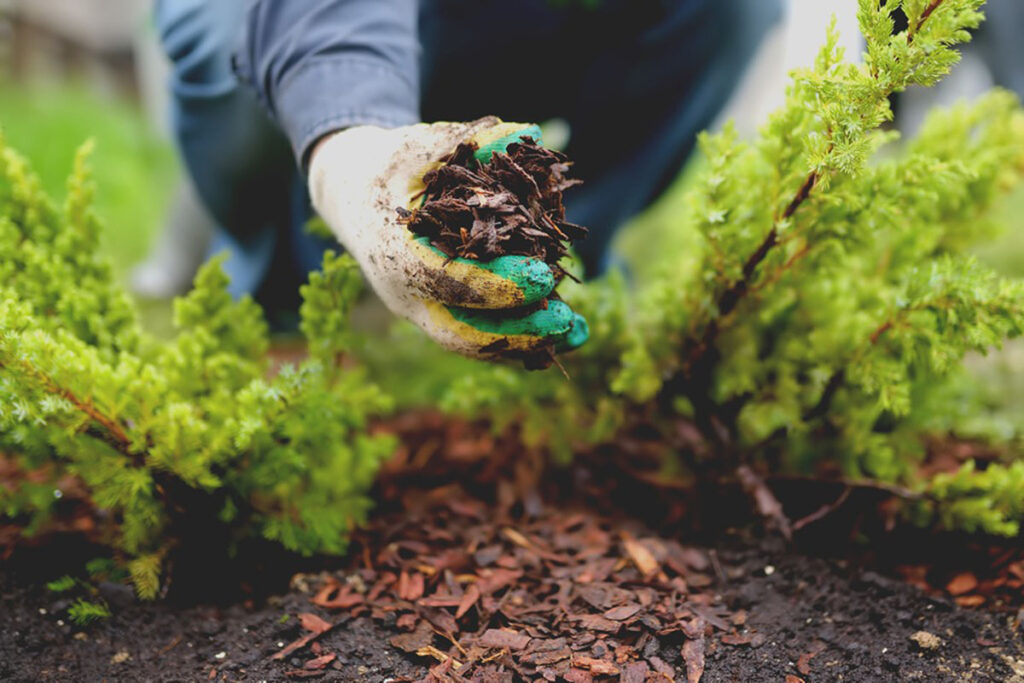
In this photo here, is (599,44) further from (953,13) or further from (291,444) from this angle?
(291,444)

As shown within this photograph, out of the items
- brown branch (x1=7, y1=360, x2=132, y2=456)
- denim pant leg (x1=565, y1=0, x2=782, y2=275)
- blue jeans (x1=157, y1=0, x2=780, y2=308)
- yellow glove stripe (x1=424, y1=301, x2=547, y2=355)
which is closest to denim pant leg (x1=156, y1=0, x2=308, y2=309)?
blue jeans (x1=157, y1=0, x2=780, y2=308)

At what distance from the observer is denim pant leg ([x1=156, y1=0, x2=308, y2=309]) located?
8.38 feet

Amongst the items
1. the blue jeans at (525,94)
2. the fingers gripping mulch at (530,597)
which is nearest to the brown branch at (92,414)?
the fingers gripping mulch at (530,597)

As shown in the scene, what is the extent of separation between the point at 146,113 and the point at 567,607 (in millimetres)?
9939

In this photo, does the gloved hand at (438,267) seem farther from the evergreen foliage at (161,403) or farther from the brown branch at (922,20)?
the brown branch at (922,20)

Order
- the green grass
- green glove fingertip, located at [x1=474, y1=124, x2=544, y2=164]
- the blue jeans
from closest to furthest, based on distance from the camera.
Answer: green glove fingertip, located at [x1=474, y1=124, x2=544, y2=164] → the blue jeans → the green grass

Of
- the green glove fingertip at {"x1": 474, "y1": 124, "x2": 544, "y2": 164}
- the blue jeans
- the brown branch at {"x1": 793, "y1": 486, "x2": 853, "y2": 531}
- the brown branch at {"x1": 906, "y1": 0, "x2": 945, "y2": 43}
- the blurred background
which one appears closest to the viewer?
the brown branch at {"x1": 906, "y1": 0, "x2": 945, "y2": 43}

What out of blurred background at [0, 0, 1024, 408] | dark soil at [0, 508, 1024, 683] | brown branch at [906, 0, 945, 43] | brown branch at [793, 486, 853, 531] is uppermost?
blurred background at [0, 0, 1024, 408]

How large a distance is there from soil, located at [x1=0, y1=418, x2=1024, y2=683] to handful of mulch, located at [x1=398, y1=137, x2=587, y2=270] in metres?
0.73

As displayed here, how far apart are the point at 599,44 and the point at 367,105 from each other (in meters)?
1.65

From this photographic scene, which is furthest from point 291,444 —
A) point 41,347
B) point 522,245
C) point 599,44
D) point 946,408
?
point 599,44

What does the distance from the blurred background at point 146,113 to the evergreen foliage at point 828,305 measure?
182 millimetres

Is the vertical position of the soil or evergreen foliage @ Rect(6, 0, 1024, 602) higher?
evergreen foliage @ Rect(6, 0, 1024, 602)

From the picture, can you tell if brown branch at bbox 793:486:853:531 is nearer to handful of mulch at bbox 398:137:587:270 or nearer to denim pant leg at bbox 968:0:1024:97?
handful of mulch at bbox 398:137:587:270
